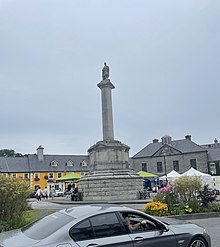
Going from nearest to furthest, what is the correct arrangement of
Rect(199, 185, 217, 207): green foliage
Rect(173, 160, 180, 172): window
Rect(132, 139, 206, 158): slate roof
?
Rect(199, 185, 217, 207): green foliage < Rect(132, 139, 206, 158): slate roof < Rect(173, 160, 180, 172): window

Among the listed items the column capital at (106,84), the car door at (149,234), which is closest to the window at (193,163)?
the column capital at (106,84)

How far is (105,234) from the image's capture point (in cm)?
548

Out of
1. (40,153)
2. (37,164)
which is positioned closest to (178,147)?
(40,153)

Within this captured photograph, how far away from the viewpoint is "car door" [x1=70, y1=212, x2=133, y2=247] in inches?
207

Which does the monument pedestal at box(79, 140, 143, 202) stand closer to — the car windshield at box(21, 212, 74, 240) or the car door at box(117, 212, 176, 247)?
the car door at box(117, 212, 176, 247)

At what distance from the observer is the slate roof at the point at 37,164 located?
67812 mm

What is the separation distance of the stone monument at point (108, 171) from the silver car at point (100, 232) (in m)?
18.9

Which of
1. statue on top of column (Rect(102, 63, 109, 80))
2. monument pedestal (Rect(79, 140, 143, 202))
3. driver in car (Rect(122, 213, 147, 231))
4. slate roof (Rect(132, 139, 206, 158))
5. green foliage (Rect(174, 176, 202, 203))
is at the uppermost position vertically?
statue on top of column (Rect(102, 63, 109, 80))

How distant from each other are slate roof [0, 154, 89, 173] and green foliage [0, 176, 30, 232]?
5756 centimetres

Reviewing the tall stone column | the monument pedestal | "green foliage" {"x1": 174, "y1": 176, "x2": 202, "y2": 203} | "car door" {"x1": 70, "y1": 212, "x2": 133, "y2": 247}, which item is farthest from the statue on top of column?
"car door" {"x1": 70, "y1": 212, "x2": 133, "y2": 247}

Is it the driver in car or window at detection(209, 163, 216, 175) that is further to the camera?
window at detection(209, 163, 216, 175)

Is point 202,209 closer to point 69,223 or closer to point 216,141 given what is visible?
point 69,223

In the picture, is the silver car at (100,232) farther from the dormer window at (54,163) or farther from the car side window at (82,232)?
the dormer window at (54,163)

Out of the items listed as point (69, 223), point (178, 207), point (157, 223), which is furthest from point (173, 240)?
point (178, 207)
